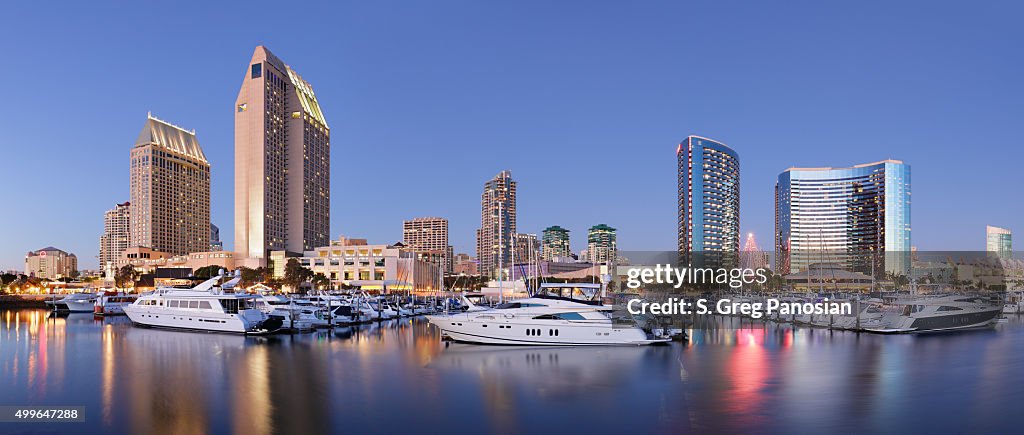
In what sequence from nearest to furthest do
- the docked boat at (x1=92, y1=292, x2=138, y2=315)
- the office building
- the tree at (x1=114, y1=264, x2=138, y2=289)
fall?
the docked boat at (x1=92, y1=292, x2=138, y2=315) < the tree at (x1=114, y1=264, x2=138, y2=289) < the office building

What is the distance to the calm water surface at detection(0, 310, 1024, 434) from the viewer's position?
21.5 metres

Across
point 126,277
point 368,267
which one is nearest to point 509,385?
point 368,267

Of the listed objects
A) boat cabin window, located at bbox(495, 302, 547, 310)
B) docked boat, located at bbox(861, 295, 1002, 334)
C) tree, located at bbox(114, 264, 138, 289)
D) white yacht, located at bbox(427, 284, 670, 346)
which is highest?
boat cabin window, located at bbox(495, 302, 547, 310)

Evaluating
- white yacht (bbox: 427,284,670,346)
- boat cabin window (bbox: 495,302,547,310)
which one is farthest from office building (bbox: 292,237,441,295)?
white yacht (bbox: 427,284,670,346)

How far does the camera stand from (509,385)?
28.0 metres

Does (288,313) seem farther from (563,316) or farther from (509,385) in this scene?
(509,385)

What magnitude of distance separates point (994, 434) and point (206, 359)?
117 ft

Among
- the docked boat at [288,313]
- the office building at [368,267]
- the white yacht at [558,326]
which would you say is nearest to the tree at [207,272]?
the office building at [368,267]

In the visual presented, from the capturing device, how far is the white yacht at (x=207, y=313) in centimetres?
4909

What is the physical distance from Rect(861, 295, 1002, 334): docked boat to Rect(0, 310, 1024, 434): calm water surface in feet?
22.6

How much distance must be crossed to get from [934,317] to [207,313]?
59.5 m

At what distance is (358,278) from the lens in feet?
549

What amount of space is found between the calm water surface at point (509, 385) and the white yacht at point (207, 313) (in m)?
2.21

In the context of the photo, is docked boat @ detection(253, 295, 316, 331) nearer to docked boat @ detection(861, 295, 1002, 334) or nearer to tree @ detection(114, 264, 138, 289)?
docked boat @ detection(861, 295, 1002, 334)
